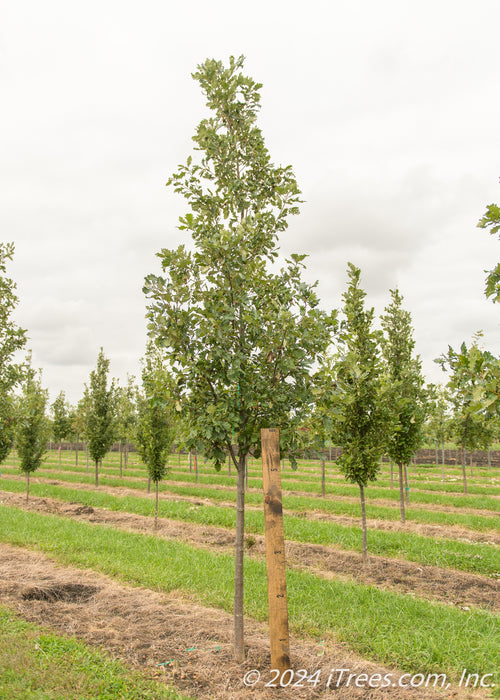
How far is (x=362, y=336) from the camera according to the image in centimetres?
973

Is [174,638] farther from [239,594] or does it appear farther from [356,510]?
[356,510]

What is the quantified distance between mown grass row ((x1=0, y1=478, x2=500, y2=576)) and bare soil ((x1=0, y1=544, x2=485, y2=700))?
217 inches

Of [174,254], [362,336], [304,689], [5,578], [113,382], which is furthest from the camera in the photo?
[113,382]

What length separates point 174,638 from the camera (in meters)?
5.45

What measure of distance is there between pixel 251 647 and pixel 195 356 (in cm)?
352

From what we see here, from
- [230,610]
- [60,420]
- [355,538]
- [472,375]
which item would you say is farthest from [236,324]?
[60,420]

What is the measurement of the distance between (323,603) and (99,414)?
1977cm

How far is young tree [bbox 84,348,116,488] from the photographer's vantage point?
23672 millimetres

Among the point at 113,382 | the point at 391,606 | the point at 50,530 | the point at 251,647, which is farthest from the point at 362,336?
the point at 113,382

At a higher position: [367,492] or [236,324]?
[236,324]

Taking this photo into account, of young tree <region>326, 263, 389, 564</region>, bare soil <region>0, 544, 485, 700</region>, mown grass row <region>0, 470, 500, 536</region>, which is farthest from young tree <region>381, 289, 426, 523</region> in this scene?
bare soil <region>0, 544, 485, 700</region>

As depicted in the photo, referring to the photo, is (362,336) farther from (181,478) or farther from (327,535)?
(181,478)

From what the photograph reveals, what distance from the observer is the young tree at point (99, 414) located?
77.7ft

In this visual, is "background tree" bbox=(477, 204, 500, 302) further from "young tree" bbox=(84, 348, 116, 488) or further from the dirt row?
"young tree" bbox=(84, 348, 116, 488)
